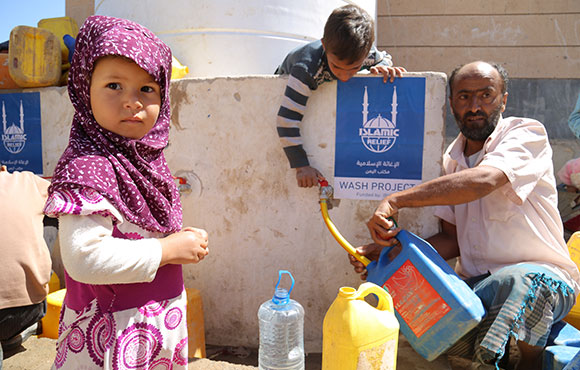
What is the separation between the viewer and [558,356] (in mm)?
1979

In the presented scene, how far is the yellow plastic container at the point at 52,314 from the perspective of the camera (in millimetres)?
2734

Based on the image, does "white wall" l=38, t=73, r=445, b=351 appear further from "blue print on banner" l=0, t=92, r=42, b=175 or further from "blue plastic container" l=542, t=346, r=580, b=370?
"blue print on banner" l=0, t=92, r=42, b=175

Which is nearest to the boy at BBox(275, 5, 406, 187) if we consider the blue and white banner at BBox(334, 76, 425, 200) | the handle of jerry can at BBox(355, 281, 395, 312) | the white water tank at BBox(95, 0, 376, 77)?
the blue and white banner at BBox(334, 76, 425, 200)

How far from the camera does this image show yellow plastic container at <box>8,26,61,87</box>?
3449mm

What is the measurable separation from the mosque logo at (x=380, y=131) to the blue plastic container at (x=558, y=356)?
137cm

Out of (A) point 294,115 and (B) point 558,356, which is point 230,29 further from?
(B) point 558,356

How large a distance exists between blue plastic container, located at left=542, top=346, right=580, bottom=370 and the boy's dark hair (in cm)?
185

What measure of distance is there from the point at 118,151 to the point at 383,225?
1.33m

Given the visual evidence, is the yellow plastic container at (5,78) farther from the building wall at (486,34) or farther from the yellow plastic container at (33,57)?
the building wall at (486,34)

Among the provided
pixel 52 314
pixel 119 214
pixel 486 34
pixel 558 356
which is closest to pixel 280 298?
pixel 119 214

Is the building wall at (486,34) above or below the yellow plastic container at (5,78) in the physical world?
above

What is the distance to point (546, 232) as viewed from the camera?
2336 millimetres

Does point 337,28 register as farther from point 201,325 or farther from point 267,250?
point 201,325

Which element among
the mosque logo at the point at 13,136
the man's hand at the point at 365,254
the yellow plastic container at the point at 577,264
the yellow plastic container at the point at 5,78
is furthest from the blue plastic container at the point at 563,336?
the yellow plastic container at the point at 5,78
